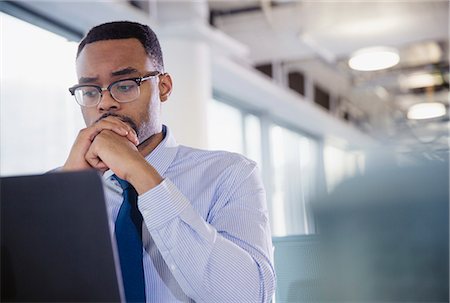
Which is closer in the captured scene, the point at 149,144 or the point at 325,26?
the point at 149,144

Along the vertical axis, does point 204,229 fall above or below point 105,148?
below

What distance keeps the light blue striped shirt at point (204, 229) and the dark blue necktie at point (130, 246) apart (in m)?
0.03

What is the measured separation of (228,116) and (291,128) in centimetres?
203

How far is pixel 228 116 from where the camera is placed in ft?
22.2

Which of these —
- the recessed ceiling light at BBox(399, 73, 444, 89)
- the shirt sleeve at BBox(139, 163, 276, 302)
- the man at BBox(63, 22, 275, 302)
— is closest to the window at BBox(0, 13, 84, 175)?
the man at BBox(63, 22, 275, 302)

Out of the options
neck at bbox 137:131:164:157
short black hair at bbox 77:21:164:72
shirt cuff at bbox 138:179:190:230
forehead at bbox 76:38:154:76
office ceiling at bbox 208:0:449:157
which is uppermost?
office ceiling at bbox 208:0:449:157

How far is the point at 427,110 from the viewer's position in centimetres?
951

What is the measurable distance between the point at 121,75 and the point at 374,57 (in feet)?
14.0

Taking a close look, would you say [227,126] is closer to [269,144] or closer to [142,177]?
[269,144]

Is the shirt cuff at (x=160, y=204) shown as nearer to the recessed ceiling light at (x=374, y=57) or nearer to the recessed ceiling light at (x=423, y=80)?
the recessed ceiling light at (x=374, y=57)

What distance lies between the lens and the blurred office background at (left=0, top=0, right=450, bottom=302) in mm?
2982

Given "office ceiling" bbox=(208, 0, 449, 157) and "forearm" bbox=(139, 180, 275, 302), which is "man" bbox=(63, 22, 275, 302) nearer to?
"forearm" bbox=(139, 180, 275, 302)

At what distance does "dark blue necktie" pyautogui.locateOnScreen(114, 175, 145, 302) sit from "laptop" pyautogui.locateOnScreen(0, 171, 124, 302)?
0.43 metres

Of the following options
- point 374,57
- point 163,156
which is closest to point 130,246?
point 163,156
